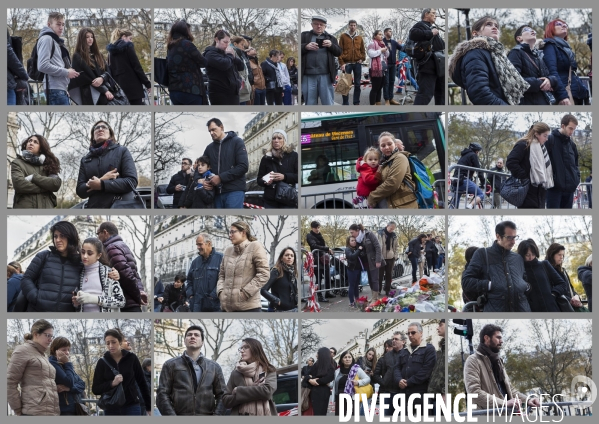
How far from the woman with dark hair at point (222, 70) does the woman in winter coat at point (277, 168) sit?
75 centimetres

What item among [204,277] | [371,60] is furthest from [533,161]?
[204,277]

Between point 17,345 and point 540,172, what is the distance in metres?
6.84

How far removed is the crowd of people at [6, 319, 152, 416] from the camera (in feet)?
45.9

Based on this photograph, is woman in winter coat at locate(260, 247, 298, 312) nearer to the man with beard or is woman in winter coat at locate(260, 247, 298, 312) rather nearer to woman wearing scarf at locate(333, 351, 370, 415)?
woman wearing scarf at locate(333, 351, 370, 415)

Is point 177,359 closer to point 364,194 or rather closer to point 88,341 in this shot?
point 88,341

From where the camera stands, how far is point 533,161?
14266mm

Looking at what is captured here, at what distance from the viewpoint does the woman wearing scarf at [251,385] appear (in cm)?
1395

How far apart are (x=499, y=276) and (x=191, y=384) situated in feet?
13.1

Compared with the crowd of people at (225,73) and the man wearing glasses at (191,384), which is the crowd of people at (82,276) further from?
the crowd of people at (225,73)

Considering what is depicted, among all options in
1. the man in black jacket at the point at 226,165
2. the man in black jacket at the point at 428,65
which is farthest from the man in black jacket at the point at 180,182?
the man in black jacket at the point at 428,65

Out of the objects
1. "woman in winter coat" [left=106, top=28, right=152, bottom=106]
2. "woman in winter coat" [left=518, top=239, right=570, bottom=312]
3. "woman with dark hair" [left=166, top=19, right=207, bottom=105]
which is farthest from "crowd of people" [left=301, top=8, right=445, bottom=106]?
"woman in winter coat" [left=518, top=239, right=570, bottom=312]

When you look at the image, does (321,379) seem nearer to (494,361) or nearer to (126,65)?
(494,361)

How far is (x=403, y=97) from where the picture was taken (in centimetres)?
1471

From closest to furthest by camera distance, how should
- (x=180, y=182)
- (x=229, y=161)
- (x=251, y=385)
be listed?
1. (x=251, y=385)
2. (x=229, y=161)
3. (x=180, y=182)
